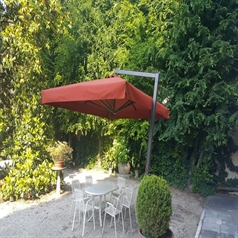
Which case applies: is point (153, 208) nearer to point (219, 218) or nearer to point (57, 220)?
point (57, 220)

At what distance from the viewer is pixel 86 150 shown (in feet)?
26.0

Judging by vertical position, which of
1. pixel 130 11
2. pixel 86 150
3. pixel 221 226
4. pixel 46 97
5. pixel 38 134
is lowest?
pixel 221 226

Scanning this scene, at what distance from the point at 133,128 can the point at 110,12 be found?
12.5 feet

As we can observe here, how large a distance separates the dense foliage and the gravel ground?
417 millimetres

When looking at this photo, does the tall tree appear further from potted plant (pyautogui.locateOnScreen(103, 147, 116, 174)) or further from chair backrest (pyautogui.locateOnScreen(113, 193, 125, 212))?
potted plant (pyautogui.locateOnScreen(103, 147, 116, 174))

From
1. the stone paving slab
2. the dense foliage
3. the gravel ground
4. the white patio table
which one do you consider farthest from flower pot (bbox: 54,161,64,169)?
the stone paving slab

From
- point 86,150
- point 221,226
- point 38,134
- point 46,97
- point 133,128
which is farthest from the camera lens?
point 86,150

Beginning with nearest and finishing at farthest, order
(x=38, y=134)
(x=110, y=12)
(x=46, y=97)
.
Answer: (x=46, y=97) → (x=38, y=134) → (x=110, y=12)

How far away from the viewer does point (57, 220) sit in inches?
149

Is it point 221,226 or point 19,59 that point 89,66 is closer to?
point 19,59

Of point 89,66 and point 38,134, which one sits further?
point 89,66

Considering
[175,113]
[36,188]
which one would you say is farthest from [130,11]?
[36,188]

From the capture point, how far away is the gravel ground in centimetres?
336

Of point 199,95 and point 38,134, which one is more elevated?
point 199,95
